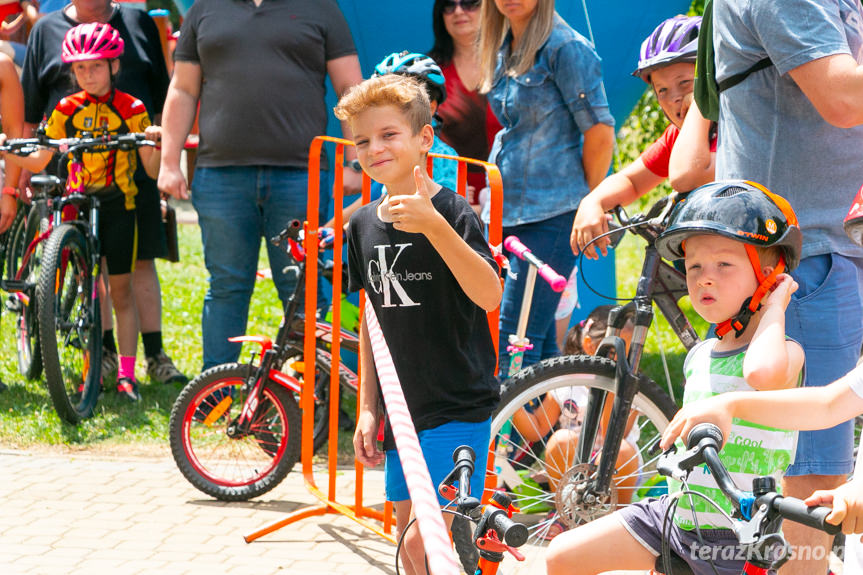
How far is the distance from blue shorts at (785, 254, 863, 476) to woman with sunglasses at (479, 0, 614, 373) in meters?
2.27

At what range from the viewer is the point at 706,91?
3373 mm

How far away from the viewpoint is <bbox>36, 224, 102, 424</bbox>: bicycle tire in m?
6.26

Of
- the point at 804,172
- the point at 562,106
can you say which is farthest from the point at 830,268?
the point at 562,106

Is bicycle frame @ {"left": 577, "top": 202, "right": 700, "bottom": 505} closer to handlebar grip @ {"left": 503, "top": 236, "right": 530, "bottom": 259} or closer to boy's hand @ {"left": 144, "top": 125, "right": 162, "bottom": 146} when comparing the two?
handlebar grip @ {"left": 503, "top": 236, "right": 530, "bottom": 259}

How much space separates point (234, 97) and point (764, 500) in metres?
4.71

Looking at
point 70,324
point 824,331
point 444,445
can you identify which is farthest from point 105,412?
point 824,331

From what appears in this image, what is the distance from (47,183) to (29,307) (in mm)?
967

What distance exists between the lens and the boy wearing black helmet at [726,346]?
2744mm

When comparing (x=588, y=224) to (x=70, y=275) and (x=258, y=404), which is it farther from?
(x=70, y=275)

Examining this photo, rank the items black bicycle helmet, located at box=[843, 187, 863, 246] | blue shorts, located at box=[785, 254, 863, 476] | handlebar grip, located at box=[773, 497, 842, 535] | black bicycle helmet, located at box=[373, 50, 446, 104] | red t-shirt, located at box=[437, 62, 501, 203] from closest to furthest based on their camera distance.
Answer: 1. handlebar grip, located at box=[773, 497, 842, 535]
2. black bicycle helmet, located at box=[843, 187, 863, 246]
3. blue shorts, located at box=[785, 254, 863, 476]
4. black bicycle helmet, located at box=[373, 50, 446, 104]
5. red t-shirt, located at box=[437, 62, 501, 203]

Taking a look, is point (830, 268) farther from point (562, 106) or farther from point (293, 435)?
point (293, 435)

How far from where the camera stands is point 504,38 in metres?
5.55

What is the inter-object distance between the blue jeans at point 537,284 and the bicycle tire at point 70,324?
2.61 meters

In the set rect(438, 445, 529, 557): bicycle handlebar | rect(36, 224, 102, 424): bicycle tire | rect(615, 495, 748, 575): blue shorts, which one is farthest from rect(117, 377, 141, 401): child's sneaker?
rect(438, 445, 529, 557): bicycle handlebar
